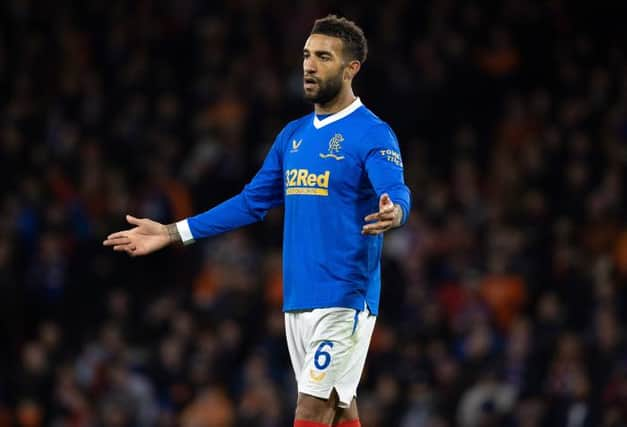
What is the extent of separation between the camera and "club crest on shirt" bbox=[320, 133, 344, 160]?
19.3 feet

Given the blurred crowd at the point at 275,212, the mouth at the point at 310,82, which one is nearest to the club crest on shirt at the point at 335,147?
the mouth at the point at 310,82

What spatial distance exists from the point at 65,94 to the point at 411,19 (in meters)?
4.26

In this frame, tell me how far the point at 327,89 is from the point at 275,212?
286 inches

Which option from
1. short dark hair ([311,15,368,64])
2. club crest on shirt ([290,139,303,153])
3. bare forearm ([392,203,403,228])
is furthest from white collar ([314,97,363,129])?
bare forearm ([392,203,403,228])

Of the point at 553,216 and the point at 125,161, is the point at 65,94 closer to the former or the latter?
the point at 125,161

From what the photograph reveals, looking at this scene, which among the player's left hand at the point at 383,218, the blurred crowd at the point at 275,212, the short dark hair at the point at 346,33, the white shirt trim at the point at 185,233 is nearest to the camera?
the player's left hand at the point at 383,218

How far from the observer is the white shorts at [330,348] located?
5859mm

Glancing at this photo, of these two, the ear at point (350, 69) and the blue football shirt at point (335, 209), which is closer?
the blue football shirt at point (335, 209)

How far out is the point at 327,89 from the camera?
594cm

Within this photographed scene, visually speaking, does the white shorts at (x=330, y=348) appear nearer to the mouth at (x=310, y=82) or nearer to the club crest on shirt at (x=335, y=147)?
the club crest on shirt at (x=335, y=147)

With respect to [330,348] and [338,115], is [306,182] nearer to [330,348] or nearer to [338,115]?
[338,115]

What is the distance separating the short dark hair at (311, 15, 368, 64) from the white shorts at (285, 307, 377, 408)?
1.19 m

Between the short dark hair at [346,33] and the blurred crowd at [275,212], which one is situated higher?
the short dark hair at [346,33]

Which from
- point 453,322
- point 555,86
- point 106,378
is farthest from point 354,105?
point 555,86
